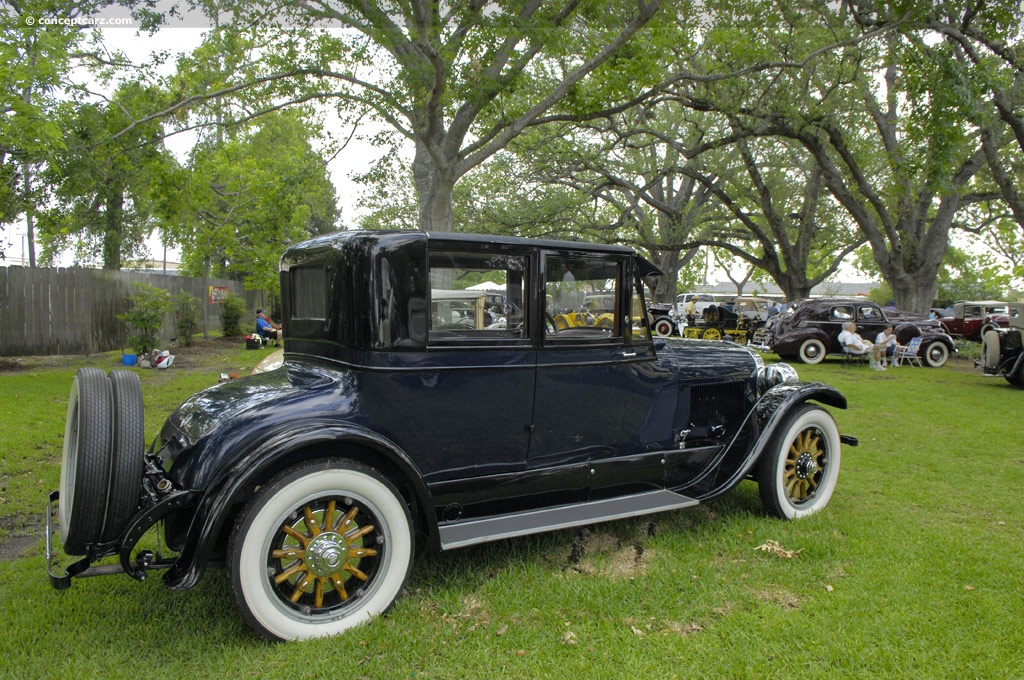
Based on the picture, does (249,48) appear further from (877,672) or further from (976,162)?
(976,162)

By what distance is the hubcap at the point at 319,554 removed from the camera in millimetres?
2986

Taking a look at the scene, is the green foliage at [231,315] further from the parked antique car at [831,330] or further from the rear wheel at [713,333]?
the parked antique car at [831,330]

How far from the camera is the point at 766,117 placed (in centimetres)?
1549

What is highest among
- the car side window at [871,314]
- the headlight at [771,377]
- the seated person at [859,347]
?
the car side window at [871,314]

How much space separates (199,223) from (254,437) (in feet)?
60.9

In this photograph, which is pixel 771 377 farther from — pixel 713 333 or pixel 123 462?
pixel 713 333

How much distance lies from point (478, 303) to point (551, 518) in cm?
125

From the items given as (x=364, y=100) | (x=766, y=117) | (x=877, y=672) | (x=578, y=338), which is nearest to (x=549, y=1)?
(x=364, y=100)

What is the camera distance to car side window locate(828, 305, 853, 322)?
54.6 ft

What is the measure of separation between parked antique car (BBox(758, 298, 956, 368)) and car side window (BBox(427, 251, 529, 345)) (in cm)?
1469

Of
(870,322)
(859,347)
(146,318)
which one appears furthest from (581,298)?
(870,322)

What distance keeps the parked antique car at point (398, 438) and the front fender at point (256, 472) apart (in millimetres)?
11

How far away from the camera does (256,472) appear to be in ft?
9.30

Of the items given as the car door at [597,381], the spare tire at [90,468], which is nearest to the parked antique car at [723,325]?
the car door at [597,381]
